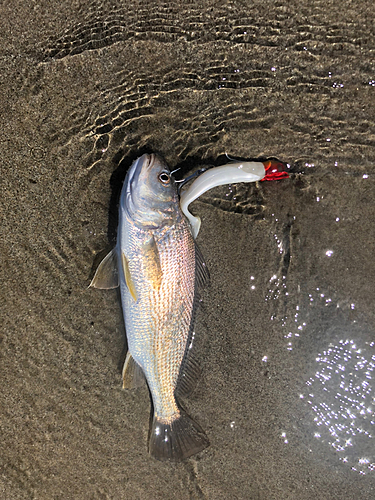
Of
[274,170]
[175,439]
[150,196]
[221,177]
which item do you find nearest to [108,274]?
[150,196]

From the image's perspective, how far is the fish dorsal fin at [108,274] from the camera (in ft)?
9.20

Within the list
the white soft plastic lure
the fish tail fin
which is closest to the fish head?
the white soft plastic lure

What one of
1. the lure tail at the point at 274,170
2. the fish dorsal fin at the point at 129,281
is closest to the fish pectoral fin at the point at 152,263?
the fish dorsal fin at the point at 129,281

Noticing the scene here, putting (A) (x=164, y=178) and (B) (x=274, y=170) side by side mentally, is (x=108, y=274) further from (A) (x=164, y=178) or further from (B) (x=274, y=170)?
(B) (x=274, y=170)

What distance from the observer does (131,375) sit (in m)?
2.83

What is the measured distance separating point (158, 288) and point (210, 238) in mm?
719

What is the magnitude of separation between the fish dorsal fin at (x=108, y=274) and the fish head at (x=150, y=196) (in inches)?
16.6

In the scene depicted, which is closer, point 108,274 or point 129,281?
point 129,281

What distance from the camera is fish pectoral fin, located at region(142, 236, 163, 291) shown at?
2.55 meters

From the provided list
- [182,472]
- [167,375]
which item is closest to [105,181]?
[167,375]

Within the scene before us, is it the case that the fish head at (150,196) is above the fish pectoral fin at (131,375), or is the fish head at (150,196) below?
above

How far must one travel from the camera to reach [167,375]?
274 centimetres

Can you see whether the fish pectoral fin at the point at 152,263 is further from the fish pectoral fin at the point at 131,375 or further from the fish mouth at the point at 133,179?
the fish pectoral fin at the point at 131,375

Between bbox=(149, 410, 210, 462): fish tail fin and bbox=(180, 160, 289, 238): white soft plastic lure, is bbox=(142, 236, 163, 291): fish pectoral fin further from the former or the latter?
bbox=(149, 410, 210, 462): fish tail fin
